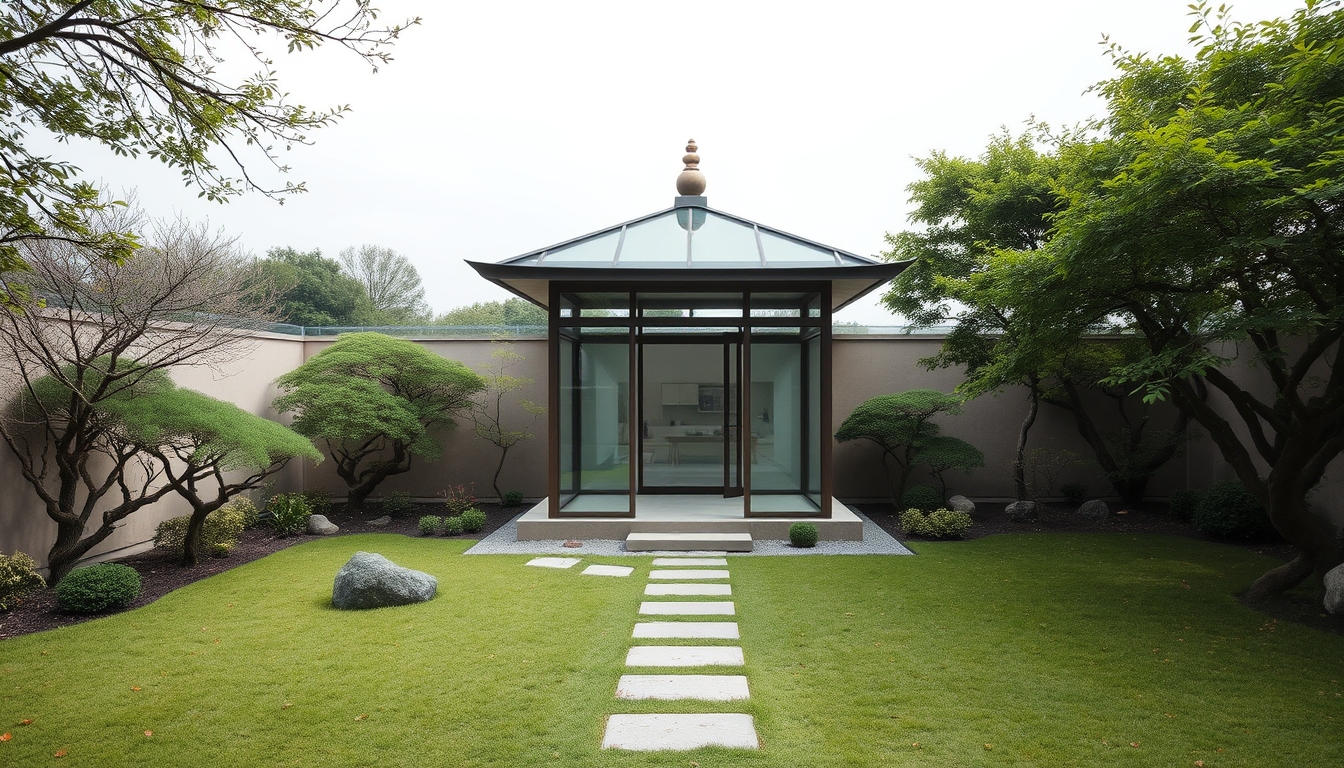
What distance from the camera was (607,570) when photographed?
6953mm

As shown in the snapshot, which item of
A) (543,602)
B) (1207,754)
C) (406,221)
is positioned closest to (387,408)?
(543,602)

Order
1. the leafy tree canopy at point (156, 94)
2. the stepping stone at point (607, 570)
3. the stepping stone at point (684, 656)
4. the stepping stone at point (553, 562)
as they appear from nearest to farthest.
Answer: the leafy tree canopy at point (156, 94)
the stepping stone at point (684, 656)
the stepping stone at point (607, 570)
the stepping stone at point (553, 562)

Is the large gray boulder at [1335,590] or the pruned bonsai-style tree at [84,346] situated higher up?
the pruned bonsai-style tree at [84,346]

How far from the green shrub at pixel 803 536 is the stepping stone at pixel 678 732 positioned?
14.2 feet

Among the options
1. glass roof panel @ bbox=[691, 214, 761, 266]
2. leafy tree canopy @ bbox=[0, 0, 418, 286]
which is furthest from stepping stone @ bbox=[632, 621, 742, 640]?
glass roof panel @ bbox=[691, 214, 761, 266]

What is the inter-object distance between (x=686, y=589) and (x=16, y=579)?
5442mm

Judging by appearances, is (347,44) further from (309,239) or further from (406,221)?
(406,221)

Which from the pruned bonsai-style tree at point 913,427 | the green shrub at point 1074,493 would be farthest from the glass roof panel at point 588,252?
the green shrub at point 1074,493

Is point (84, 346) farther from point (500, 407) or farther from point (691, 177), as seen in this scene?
point (691, 177)

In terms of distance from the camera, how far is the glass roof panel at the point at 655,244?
8.23m

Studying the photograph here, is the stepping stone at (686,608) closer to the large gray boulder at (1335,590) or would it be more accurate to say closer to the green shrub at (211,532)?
the large gray boulder at (1335,590)

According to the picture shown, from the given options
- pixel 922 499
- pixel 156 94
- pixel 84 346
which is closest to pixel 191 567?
pixel 84 346

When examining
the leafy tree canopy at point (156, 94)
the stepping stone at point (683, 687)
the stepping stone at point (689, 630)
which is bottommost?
the stepping stone at point (683, 687)

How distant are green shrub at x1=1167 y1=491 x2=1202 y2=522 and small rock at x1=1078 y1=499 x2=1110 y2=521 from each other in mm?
822
